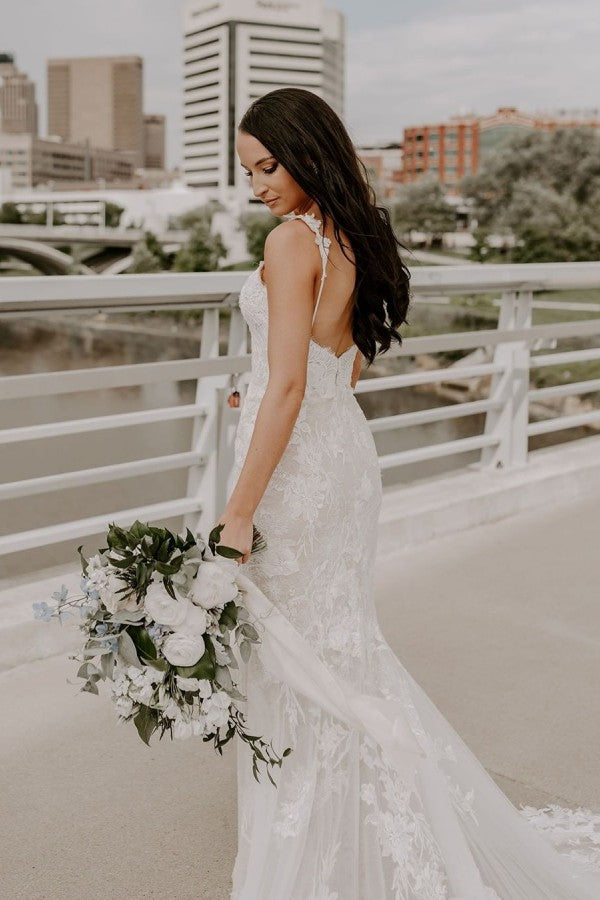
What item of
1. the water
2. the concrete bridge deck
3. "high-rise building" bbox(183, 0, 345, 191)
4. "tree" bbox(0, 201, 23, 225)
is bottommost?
the water

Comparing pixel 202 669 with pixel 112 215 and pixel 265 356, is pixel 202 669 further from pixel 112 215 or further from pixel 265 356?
pixel 112 215

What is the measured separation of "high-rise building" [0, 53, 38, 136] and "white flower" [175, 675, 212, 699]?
7226 inches

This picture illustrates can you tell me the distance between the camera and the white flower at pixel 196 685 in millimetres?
1424

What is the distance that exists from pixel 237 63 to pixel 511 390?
122 m

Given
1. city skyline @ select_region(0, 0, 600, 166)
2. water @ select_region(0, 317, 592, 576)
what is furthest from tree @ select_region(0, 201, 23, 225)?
city skyline @ select_region(0, 0, 600, 166)

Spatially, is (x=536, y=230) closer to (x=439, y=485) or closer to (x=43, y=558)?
(x=43, y=558)

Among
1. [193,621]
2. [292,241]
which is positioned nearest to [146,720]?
[193,621]

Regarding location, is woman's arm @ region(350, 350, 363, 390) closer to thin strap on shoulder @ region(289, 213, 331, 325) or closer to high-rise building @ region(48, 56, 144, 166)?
thin strap on shoulder @ region(289, 213, 331, 325)

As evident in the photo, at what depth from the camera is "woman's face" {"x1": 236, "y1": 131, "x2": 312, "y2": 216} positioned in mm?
1583

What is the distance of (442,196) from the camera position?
6406 cm

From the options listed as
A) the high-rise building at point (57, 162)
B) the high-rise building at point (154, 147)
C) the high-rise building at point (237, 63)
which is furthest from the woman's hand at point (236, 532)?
the high-rise building at point (154, 147)

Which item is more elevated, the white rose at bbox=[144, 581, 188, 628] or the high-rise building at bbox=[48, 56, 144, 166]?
the high-rise building at bbox=[48, 56, 144, 166]

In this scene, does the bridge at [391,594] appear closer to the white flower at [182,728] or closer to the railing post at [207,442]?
the railing post at [207,442]

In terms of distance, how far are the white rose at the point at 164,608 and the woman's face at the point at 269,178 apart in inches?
22.9
